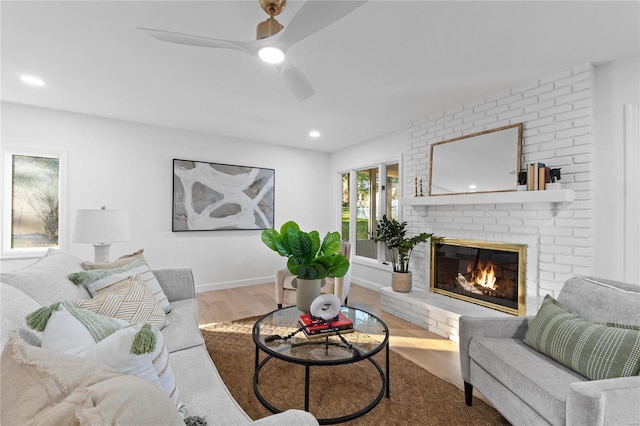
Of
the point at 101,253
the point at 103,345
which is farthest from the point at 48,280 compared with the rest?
the point at 101,253

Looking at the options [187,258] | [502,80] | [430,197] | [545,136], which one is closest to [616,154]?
[545,136]

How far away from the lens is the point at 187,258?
421 centimetres

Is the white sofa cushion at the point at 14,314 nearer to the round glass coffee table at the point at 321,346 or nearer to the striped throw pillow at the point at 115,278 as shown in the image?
the striped throw pillow at the point at 115,278

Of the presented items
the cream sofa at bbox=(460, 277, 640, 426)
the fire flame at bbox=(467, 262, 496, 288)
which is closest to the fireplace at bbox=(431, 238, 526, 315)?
the fire flame at bbox=(467, 262, 496, 288)

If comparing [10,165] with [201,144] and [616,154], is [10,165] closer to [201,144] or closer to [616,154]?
[201,144]

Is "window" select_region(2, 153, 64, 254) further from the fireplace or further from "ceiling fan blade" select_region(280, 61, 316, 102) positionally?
the fireplace

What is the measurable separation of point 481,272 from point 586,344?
1.82 m

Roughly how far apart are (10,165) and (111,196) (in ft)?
3.24

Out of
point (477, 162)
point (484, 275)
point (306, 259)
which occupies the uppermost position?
point (477, 162)

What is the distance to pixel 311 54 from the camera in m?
2.23

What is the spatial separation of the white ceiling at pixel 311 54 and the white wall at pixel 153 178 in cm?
32

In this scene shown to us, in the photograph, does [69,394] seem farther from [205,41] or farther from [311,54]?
[311,54]

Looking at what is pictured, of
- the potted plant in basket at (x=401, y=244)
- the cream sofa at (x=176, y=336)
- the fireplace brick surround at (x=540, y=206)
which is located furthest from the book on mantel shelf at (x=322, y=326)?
the potted plant in basket at (x=401, y=244)

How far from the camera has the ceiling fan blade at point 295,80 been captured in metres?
1.82
